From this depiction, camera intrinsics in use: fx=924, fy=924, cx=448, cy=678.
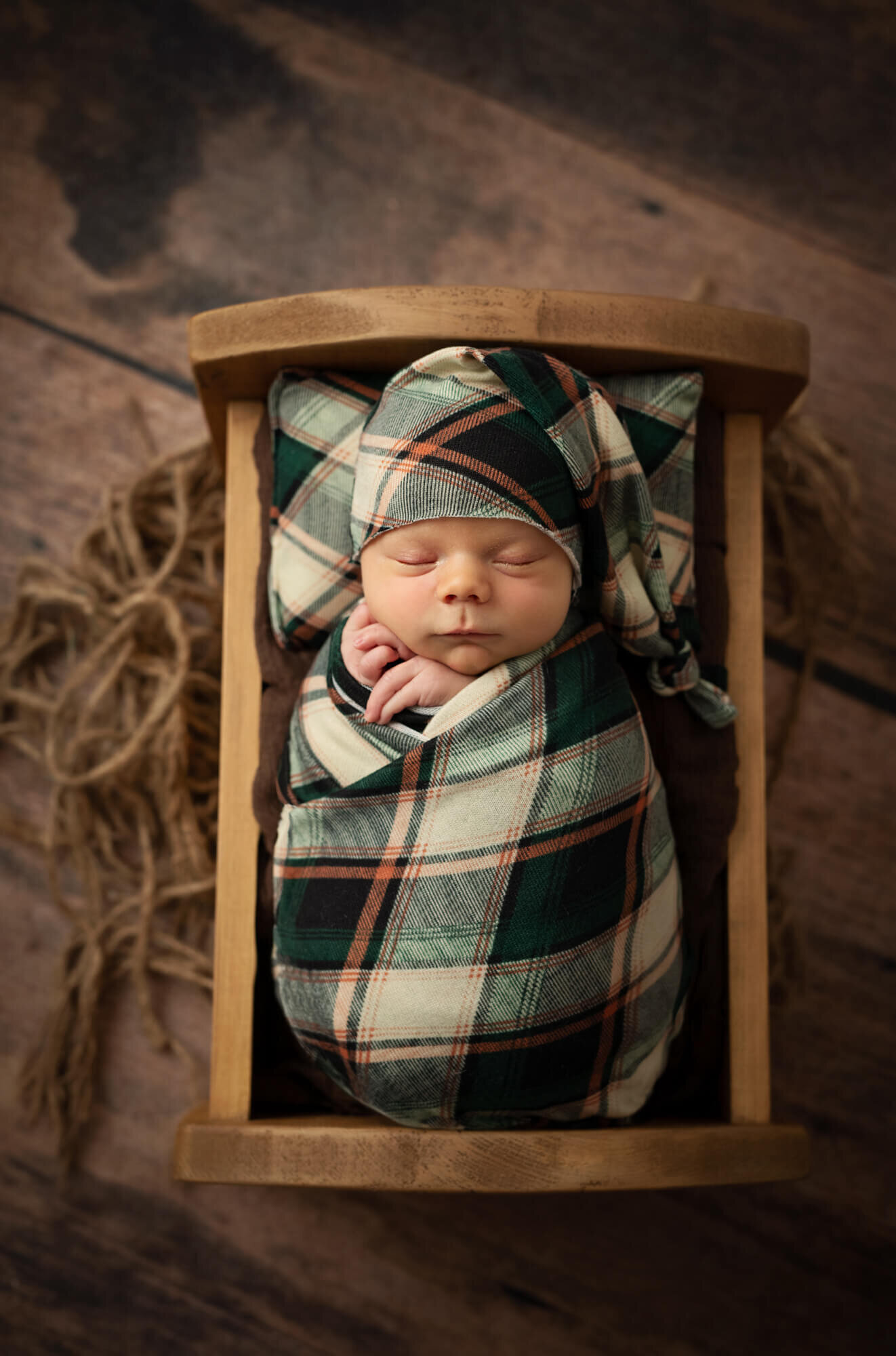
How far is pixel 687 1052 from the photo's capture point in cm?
95

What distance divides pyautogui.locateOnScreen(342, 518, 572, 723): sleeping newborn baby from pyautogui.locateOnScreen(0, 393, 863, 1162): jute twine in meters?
0.40

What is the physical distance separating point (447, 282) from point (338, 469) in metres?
0.42

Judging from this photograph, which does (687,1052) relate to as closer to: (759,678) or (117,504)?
(759,678)

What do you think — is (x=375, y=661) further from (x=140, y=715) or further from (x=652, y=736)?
(x=140, y=715)

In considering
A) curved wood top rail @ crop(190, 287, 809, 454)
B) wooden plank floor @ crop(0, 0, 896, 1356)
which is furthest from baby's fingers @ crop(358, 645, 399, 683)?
wooden plank floor @ crop(0, 0, 896, 1356)

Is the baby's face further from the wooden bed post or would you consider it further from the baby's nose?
the wooden bed post

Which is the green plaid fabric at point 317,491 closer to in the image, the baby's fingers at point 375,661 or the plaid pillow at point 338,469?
the plaid pillow at point 338,469

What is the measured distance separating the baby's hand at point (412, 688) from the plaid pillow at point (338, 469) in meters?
0.13

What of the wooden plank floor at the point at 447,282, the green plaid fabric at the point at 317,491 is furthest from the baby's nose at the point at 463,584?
the wooden plank floor at the point at 447,282

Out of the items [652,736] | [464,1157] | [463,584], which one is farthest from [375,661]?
[464,1157]

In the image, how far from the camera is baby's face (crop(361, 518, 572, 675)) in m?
0.75

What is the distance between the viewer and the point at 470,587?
732 mm

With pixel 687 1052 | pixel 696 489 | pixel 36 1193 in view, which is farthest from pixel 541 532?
pixel 36 1193

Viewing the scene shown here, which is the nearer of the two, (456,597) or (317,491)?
(456,597)
